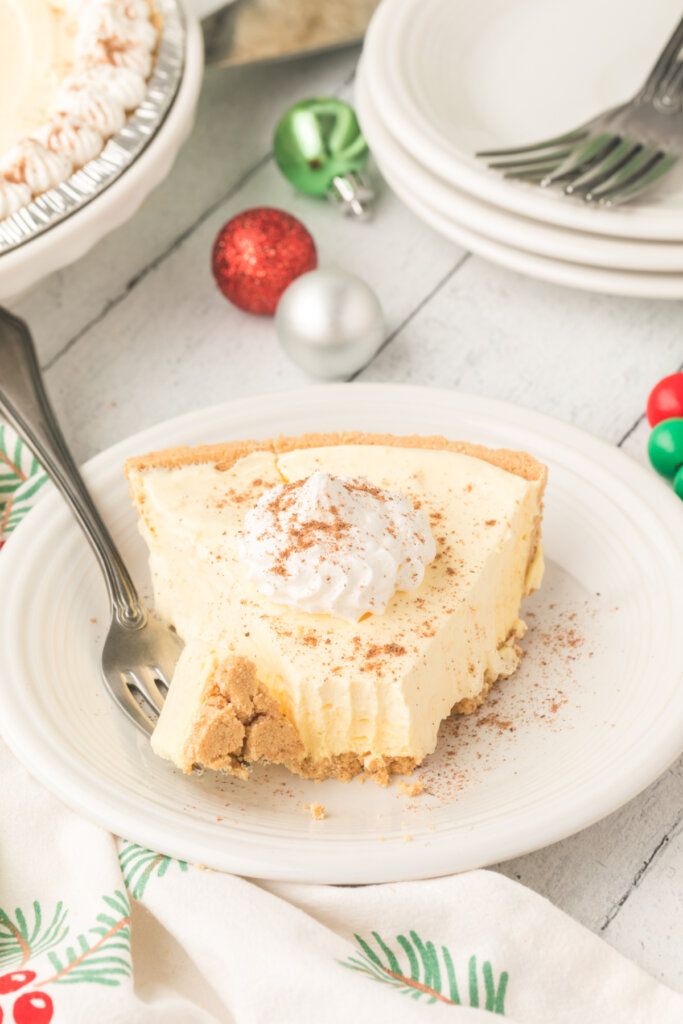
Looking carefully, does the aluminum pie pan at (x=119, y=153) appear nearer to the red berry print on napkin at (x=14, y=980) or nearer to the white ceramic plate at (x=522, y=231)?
the white ceramic plate at (x=522, y=231)

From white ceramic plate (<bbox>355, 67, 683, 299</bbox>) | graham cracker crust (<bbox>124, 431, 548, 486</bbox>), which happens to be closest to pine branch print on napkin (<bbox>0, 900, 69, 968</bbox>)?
graham cracker crust (<bbox>124, 431, 548, 486</bbox>)

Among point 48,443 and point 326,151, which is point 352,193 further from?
point 48,443

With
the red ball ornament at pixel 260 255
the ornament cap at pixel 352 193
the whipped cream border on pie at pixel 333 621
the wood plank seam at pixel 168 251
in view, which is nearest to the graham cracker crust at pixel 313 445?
the whipped cream border on pie at pixel 333 621

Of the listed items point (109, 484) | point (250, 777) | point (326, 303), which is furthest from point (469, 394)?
point (250, 777)

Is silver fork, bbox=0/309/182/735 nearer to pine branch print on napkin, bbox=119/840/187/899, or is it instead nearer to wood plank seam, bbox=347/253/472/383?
pine branch print on napkin, bbox=119/840/187/899

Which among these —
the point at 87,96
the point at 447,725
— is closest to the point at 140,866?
the point at 447,725
